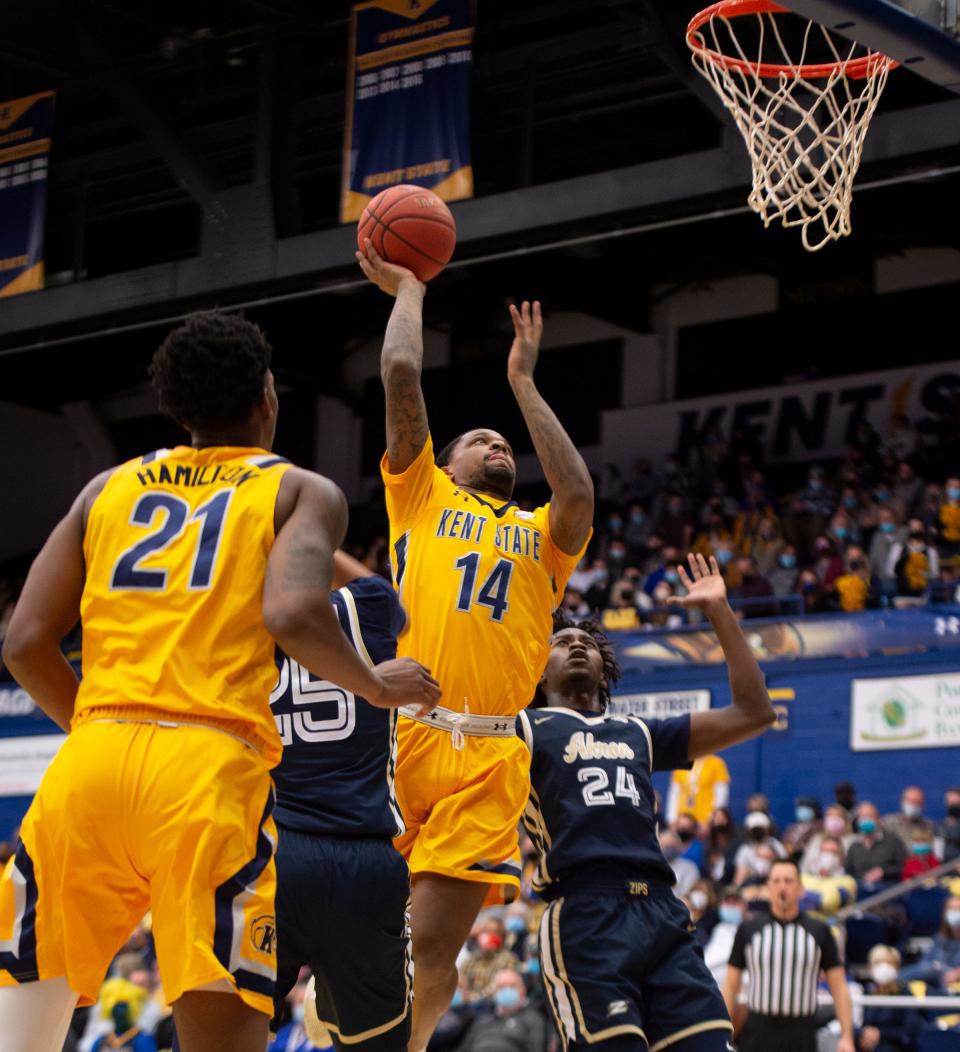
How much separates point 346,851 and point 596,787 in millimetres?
1202

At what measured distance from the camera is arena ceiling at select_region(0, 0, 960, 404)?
17219mm

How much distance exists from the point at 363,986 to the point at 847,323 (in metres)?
20.5

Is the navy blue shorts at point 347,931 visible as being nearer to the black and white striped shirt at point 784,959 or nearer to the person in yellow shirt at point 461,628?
the person in yellow shirt at point 461,628

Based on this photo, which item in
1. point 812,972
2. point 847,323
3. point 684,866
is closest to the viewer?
point 812,972

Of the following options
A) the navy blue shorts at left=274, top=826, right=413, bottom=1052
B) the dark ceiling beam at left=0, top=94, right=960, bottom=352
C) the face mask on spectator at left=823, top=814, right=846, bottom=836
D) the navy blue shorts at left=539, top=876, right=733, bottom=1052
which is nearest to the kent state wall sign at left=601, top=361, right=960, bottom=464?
the dark ceiling beam at left=0, top=94, right=960, bottom=352

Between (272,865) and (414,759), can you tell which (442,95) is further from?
(272,865)

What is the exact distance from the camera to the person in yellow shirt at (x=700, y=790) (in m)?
16.9

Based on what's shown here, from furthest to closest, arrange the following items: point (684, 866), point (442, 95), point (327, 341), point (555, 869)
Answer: point (327, 341), point (442, 95), point (684, 866), point (555, 869)

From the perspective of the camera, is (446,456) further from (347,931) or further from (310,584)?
(310,584)

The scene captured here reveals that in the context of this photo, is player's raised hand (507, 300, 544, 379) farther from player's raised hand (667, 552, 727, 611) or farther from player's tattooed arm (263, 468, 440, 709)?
player's tattooed arm (263, 468, 440, 709)

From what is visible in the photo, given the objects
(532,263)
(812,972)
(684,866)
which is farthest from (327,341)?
(812,972)

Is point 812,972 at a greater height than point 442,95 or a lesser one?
lesser

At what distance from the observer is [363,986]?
15.2 ft

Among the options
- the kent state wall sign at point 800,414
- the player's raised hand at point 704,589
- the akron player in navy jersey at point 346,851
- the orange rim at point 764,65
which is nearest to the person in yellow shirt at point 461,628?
the player's raised hand at point 704,589
